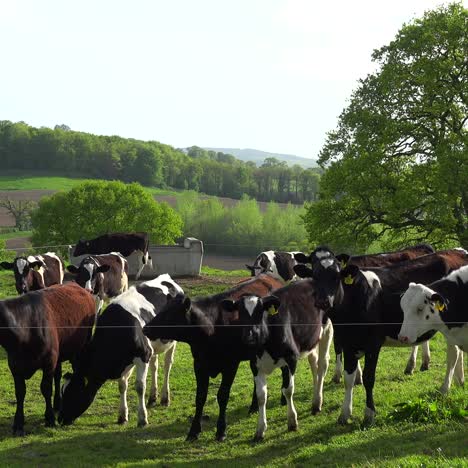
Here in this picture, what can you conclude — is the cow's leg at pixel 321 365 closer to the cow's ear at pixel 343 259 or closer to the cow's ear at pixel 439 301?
the cow's ear at pixel 343 259

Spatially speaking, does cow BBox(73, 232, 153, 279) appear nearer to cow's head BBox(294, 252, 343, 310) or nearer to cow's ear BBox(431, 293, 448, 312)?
cow's head BBox(294, 252, 343, 310)

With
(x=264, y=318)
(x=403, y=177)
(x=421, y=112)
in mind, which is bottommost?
(x=264, y=318)

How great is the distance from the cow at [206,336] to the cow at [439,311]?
6.97 feet

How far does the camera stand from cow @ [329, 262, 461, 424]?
1142cm

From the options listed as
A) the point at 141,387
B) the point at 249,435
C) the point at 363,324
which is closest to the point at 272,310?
the point at 363,324

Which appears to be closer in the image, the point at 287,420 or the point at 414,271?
the point at 287,420

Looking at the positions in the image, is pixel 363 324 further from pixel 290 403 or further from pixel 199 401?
pixel 199 401

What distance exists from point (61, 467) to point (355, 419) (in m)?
4.57

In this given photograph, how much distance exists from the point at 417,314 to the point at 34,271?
536 inches

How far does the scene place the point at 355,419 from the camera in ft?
37.4

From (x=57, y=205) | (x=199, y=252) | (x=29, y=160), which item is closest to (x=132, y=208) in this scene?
(x=57, y=205)

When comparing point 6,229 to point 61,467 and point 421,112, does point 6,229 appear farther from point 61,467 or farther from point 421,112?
point 61,467

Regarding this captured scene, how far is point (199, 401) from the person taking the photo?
11398 millimetres

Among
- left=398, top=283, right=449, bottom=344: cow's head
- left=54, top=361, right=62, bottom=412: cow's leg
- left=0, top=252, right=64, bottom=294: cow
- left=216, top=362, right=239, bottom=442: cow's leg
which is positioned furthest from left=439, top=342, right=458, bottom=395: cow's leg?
left=0, top=252, right=64, bottom=294: cow
